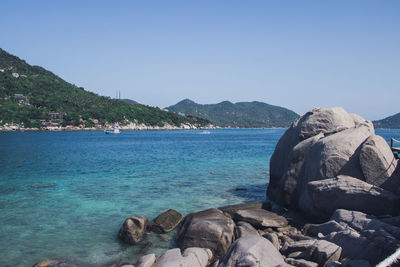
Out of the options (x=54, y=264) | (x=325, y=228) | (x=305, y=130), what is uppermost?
(x=305, y=130)

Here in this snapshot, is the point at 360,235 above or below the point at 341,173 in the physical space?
below

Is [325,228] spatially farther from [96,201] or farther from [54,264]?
[96,201]

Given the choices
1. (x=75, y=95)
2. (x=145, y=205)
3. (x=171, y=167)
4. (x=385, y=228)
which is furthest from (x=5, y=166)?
(x=75, y=95)

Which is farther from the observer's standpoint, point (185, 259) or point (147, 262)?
point (147, 262)

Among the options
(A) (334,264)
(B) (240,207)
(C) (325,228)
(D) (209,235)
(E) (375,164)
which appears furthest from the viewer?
(B) (240,207)

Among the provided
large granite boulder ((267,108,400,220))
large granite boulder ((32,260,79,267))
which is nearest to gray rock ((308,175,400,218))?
large granite boulder ((267,108,400,220))

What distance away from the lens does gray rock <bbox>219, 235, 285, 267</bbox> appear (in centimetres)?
718

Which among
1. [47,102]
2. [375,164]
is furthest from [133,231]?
[47,102]

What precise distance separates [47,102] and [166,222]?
14057cm

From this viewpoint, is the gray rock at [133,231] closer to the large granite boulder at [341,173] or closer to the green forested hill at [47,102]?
the large granite boulder at [341,173]

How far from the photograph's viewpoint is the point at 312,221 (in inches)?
479

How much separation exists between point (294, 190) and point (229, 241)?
18.3 ft

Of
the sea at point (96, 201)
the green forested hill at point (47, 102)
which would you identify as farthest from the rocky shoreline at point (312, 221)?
the green forested hill at point (47, 102)

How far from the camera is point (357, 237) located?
26.8 ft
